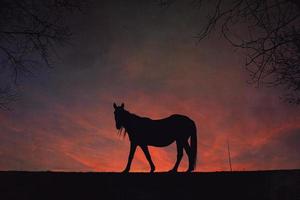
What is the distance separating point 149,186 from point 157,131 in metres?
4.67

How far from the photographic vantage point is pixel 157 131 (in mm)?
8633

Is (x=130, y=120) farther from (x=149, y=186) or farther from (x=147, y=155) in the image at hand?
(x=149, y=186)

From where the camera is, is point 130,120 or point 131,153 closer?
point 131,153

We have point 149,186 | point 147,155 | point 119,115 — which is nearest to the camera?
point 149,186

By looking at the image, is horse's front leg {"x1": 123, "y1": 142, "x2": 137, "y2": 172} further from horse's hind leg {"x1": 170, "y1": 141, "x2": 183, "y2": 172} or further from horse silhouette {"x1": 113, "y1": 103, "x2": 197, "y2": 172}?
horse's hind leg {"x1": 170, "y1": 141, "x2": 183, "y2": 172}

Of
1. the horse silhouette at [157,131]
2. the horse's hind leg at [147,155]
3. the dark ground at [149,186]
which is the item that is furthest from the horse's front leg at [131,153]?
the dark ground at [149,186]

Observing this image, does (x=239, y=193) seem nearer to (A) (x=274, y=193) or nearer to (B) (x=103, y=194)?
(A) (x=274, y=193)

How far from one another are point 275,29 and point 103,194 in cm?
552

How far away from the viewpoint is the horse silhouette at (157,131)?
27.4 ft

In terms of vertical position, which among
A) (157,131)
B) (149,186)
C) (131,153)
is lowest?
(149,186)

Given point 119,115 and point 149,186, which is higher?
point 119,115

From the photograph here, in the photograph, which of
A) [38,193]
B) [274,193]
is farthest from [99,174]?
[274,193]

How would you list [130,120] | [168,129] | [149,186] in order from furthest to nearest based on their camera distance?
[130,120] → [168,129] → [149,186]

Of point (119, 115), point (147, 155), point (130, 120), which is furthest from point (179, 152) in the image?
point (119, 115)
